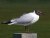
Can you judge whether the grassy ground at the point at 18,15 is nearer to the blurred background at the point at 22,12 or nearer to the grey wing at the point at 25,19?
the blurred background at the point at 22,12

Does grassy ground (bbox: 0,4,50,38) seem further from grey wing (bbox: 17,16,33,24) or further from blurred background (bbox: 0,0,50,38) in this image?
grey wing (bbox: 17,16,33,24)

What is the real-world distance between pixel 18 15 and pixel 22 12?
5.1 inches

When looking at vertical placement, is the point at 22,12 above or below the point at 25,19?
above

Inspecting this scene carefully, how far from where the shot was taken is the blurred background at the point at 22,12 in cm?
278

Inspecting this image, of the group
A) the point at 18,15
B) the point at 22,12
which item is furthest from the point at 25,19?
the point at 22,12

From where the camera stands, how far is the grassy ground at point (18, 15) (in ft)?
9.00

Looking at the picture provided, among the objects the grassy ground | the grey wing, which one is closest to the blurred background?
the grassy ground

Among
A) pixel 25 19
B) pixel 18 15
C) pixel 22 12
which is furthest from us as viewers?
pixel 22 12

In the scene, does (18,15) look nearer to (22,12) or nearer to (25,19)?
(22,12)

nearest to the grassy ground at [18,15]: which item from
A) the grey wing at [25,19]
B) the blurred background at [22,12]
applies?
the blurred background at [22,12]

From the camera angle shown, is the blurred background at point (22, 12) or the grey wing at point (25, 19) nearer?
the grey wing at point (25, 19)

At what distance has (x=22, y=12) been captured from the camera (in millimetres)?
3379

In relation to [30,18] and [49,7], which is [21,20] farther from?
[49,7]

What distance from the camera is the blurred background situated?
9.11 feet
